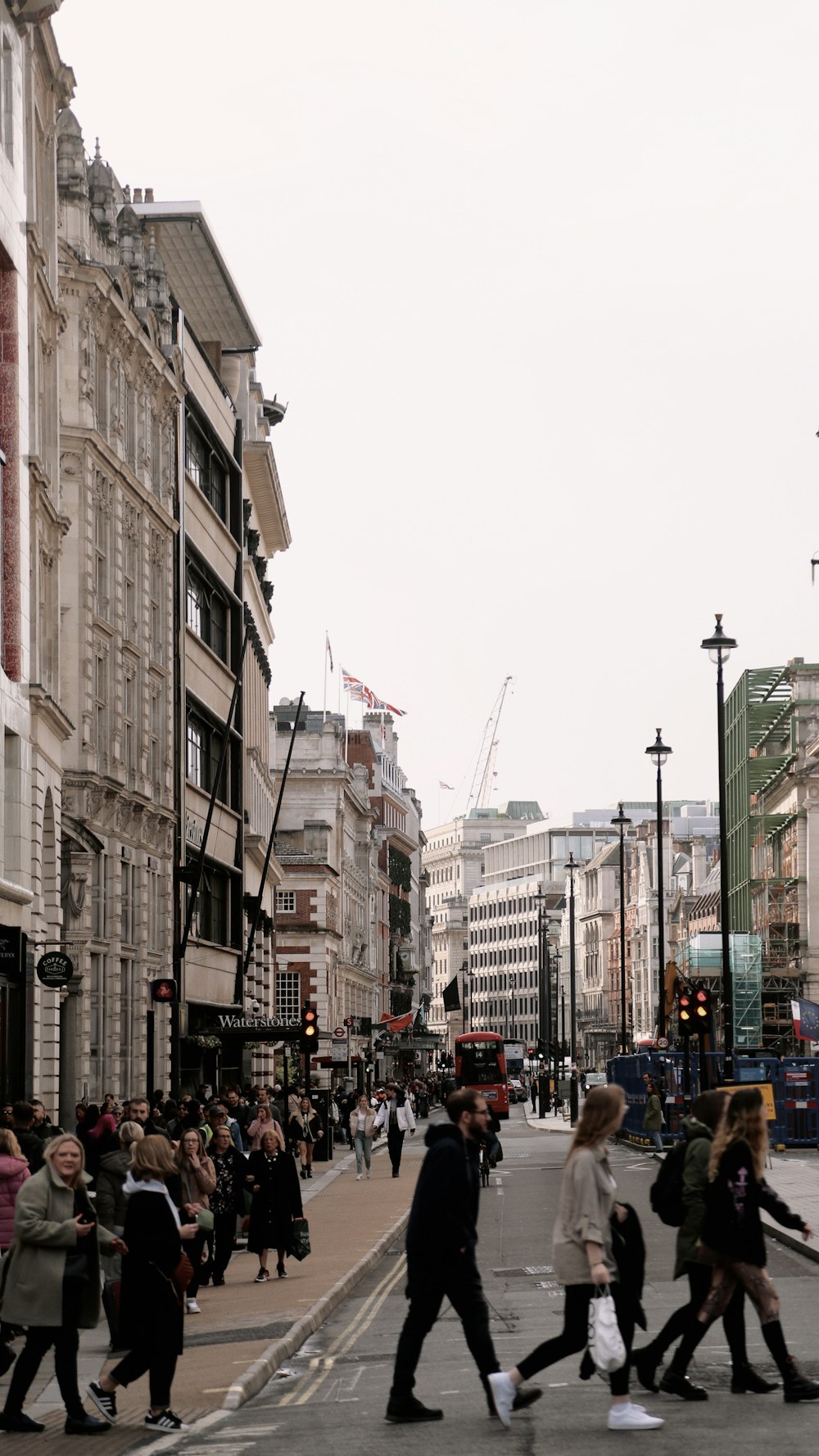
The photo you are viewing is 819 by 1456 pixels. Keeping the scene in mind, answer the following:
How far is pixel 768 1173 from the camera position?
35406 millimetres

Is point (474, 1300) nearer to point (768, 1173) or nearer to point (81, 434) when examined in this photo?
point (768, 1173)

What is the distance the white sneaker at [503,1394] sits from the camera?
36.7 ft

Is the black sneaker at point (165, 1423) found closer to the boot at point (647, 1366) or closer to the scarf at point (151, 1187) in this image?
the scarf at point (151, 1187)

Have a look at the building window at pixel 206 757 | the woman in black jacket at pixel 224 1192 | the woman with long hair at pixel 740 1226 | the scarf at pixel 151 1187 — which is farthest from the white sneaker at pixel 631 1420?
the building window at pixel 206 757

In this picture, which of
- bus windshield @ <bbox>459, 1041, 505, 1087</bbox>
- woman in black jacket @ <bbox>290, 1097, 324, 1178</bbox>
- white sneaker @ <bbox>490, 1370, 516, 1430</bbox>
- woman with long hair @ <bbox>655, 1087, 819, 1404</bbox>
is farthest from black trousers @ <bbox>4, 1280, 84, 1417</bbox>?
bus windshield @ <bbox>459, 1041, 505, 1087</bbox>

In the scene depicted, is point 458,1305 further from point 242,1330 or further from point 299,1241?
point 299,1241

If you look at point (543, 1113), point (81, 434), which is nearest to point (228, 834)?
point (81, 434)

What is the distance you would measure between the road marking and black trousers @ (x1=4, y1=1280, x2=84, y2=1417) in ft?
5.19

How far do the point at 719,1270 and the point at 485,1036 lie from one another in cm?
7480

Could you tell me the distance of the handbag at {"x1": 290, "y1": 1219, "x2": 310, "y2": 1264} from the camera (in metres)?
22.6

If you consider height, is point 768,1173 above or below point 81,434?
below

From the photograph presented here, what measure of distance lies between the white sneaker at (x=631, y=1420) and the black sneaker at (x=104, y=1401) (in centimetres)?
316

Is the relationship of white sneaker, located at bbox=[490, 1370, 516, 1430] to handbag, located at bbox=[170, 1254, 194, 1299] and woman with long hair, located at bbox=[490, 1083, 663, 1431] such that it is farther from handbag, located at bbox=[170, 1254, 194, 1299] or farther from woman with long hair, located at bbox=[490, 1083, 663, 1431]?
handbag, located at bbox=[170, 1254, 194, 1299]

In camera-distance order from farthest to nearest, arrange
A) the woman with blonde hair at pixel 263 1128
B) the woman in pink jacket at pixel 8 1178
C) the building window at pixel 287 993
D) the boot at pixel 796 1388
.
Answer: the building window at pixel 287 993, the woman with blonde hair at pixel 263 1128, the woman in pink jacket at pixel 8 1178, the boot at pixel 796 1388
